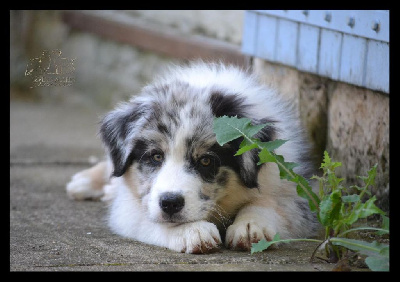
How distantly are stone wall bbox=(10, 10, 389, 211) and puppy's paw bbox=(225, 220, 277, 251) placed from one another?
105 cm

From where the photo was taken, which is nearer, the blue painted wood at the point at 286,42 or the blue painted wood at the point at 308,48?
the blue painted wood at the point at 308,48

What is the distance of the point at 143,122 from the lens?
415 centimetres

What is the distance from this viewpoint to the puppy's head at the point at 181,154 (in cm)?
383

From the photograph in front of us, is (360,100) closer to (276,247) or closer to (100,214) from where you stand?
(276,247)

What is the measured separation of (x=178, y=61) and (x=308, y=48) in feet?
8.70

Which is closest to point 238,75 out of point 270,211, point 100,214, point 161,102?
point 161,102

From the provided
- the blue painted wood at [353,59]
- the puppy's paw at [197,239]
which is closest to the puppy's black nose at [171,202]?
the puppy's paw at [197,239]

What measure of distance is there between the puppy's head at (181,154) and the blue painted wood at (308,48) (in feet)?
3.69

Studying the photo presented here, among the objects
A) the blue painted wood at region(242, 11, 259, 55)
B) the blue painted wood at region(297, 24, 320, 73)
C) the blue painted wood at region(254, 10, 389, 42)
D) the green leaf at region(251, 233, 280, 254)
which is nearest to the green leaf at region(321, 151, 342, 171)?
the green leaf at region(251, 233, 280, 254)

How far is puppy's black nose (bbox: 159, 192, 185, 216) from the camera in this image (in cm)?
375

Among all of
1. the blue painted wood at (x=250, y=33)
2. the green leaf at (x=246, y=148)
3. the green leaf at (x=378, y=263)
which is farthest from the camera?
the blue painted wood at (x=250, y=33)

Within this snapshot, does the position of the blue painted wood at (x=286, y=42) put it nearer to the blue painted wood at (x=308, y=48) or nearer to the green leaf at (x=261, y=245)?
the blue painted wood at (x=308, y=48)
